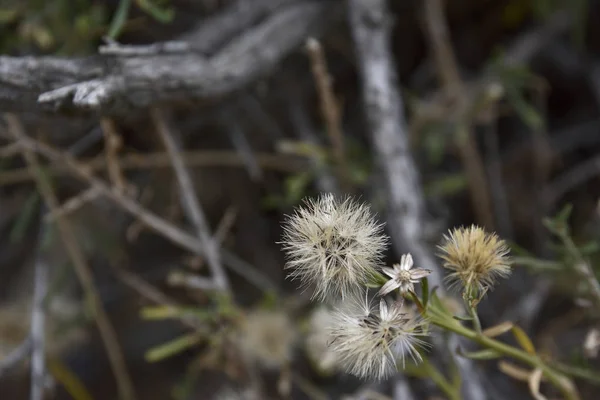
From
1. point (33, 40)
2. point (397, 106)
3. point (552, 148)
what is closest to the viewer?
point (397, 106)

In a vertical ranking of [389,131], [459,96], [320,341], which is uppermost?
[459,96]

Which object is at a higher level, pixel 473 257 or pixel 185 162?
pixel 185 162

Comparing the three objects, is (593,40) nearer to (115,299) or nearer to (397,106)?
(397,106)

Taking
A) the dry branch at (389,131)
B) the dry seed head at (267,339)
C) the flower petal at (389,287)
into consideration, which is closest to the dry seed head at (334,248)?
the flower petal at (389,287)

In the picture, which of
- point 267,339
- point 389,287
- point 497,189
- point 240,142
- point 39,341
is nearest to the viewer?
point 389,287

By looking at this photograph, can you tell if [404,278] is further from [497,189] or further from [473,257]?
[497,189]

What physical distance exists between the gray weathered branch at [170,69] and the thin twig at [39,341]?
453mm

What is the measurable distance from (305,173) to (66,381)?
2.27ft

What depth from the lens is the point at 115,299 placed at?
1.87 meters

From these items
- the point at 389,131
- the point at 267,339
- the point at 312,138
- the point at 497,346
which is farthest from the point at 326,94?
the point at 497,346

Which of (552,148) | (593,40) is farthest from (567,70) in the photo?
(552,148)

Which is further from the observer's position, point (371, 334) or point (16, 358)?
point (16, 358)

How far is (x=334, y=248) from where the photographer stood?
0.67 metres

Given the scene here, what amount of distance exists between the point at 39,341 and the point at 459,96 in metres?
1.08
